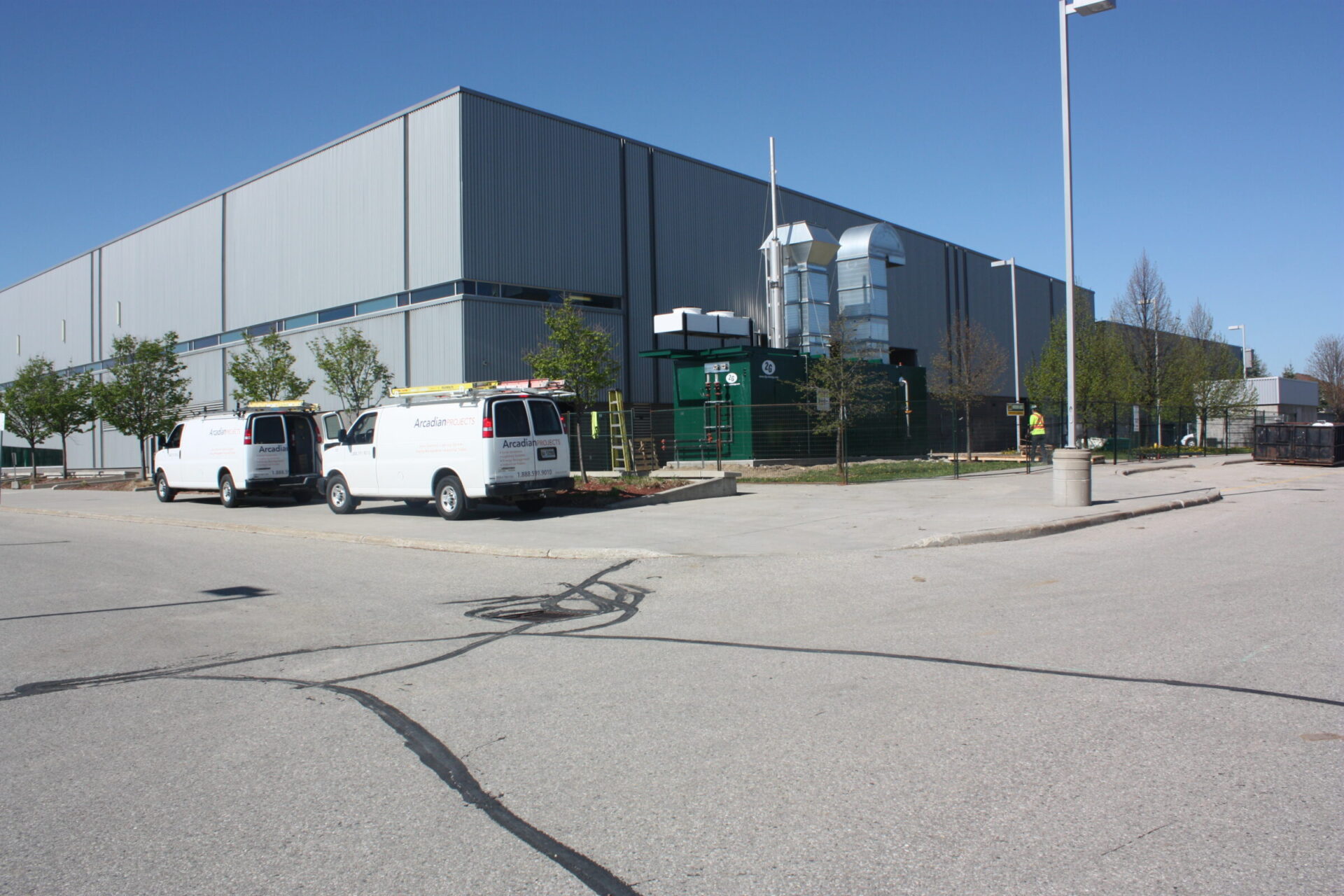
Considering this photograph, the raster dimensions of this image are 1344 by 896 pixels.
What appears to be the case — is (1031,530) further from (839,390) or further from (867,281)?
(867,281)

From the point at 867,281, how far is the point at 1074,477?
20.9m

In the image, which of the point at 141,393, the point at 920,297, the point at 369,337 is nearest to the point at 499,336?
the point at 369,337

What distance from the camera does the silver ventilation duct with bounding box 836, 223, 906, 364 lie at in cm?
3509

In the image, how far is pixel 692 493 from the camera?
1969cm

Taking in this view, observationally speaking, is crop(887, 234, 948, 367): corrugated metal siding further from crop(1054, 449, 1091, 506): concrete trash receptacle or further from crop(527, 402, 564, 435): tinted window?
crop(527, 402, 564, 435): tinted window

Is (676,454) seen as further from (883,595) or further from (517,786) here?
(517,786)

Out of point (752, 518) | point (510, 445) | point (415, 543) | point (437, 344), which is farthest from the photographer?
point (437, 344)

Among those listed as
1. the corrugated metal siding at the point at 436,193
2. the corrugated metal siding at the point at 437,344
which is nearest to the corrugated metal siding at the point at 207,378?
the corrugated metal siding at the point at 437,344

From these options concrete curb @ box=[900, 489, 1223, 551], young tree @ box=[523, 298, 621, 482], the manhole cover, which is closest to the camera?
the manhole cover

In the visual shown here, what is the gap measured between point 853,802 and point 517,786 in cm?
144

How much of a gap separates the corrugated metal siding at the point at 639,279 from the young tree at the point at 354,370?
9281 mm

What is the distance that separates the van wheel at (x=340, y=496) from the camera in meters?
18.8

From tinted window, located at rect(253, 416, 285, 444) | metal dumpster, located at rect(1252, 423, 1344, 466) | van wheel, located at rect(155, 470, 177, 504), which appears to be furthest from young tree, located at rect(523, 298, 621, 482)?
metal dumpster, located at rect(1252, 423, 1344, 466)

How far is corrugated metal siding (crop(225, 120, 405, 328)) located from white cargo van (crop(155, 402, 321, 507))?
1188 centimetres
